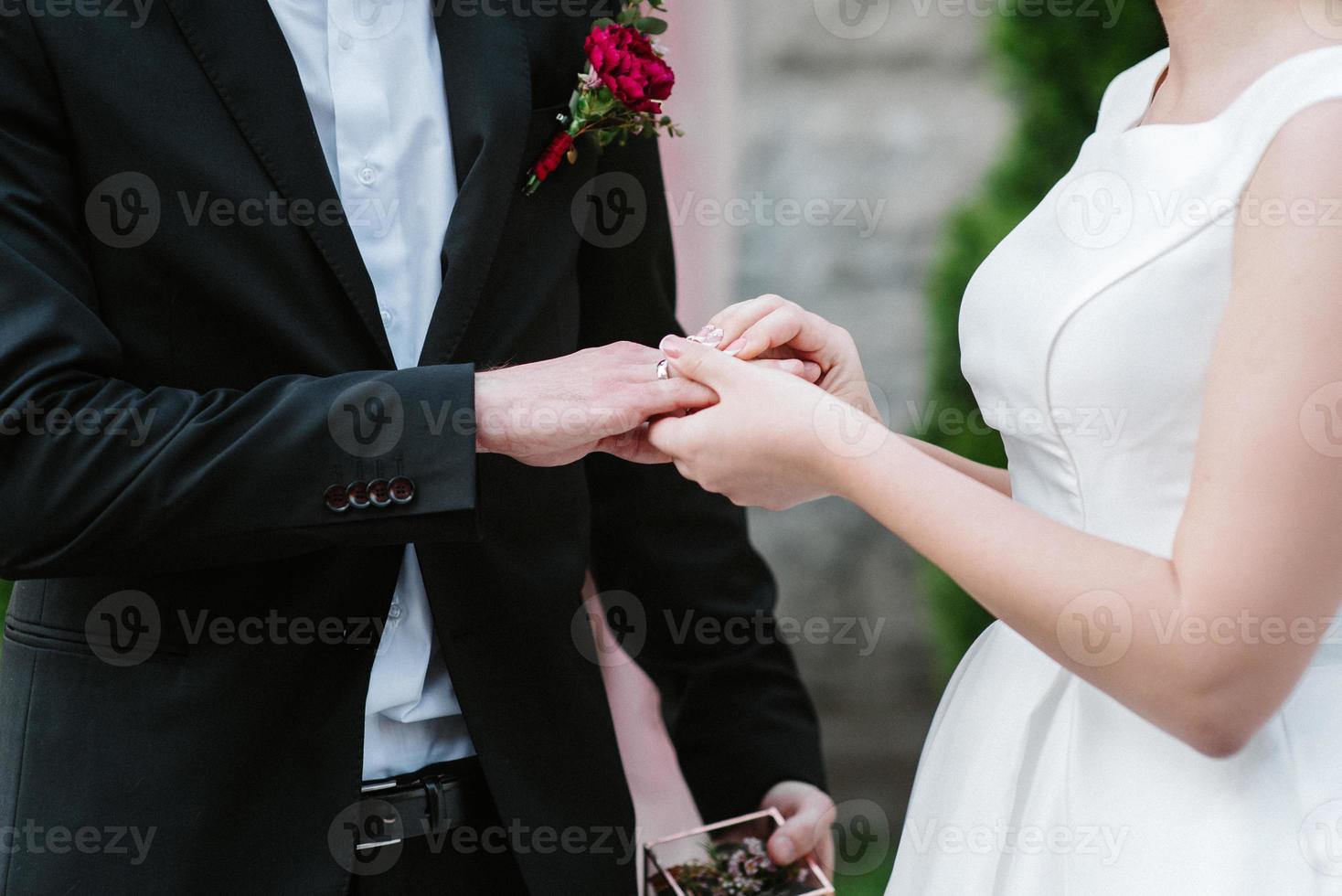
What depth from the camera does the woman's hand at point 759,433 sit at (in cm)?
137

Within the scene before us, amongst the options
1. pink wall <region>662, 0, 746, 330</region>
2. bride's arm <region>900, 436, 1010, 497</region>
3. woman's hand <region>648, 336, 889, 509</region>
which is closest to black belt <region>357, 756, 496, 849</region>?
woman's hand <region>648, 336, 889, 509</region>

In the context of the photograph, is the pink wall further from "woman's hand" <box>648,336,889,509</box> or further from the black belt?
the black belt

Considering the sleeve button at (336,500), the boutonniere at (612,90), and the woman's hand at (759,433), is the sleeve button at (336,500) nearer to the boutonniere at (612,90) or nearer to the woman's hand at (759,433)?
the woman's hand at (759,433)

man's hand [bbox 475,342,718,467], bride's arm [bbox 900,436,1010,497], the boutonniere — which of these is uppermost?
the boutonniere

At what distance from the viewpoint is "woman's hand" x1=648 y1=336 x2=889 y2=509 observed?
1.37 metres

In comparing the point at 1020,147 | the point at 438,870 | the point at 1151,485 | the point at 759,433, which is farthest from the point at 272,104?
the point at 1020,147

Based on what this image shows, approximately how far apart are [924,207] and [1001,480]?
241 centimetres

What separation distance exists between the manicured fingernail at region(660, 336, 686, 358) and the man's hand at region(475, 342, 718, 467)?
0.09 ft

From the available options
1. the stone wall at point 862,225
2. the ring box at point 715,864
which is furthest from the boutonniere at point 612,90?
the stone wall at point 862,225

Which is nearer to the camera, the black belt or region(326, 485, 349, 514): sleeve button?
region(326, 485, 349, 514): sleeve button

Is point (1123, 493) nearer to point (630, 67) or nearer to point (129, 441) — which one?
point (630, 67)

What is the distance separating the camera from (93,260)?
147 cm

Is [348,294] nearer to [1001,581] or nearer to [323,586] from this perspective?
[323,586]

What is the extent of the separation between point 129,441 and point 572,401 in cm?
51
